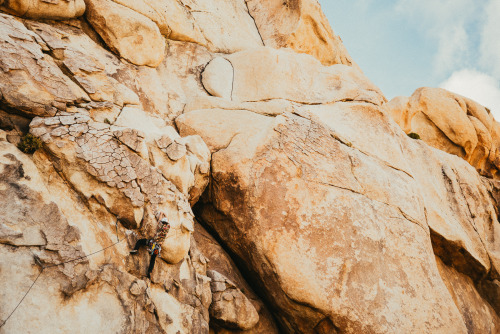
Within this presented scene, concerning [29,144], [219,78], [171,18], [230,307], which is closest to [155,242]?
[230,307]

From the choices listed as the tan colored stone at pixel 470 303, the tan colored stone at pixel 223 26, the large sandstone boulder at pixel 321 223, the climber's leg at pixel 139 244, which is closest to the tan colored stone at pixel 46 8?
the large sandstone boulder at pixel 321 223

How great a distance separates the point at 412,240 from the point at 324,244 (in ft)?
12.2

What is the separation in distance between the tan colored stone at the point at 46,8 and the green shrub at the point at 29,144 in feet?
15.0

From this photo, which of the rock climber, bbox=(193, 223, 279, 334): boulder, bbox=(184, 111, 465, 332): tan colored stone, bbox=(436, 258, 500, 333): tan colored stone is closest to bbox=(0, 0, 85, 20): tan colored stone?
bbox=(184, 111, 465, 332): tan colored stone

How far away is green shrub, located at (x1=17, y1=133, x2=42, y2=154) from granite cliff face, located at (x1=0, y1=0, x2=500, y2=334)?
119 millimetres

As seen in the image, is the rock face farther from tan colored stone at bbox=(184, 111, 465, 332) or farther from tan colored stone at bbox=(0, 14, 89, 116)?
tan colored stone at bbox=(0, 14, 89, 116)

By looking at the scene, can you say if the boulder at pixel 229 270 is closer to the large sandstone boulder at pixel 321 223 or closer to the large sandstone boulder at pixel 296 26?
the large sandstone boulder at pixel 321 223

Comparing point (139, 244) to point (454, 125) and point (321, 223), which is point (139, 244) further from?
point (454, 125)

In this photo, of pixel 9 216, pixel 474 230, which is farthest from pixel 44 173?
pixel 474 230

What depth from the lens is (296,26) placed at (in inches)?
818

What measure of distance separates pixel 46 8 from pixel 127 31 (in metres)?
2.68

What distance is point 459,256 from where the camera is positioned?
14.8 m

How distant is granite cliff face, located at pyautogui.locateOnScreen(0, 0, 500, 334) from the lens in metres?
7.26

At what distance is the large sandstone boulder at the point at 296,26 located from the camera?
20.9 metres
